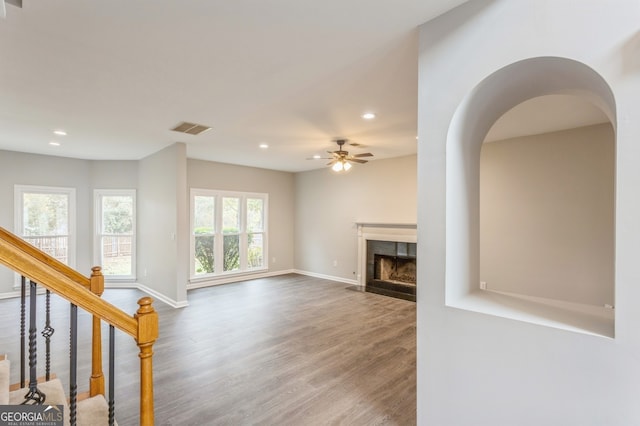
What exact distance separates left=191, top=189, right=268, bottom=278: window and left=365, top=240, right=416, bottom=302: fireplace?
9.05ft

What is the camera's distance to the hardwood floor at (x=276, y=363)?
234 centimetres

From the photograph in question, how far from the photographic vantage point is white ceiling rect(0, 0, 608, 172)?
6.01 ft

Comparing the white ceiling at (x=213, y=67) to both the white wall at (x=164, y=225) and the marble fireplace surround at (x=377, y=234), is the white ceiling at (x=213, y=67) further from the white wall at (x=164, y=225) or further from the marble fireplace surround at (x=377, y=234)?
the marble fireplace surround at (x=377, y=234)

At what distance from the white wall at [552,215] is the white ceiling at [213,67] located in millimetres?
1782

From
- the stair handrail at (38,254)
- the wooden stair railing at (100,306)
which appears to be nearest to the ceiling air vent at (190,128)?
the stair handrail at (38,254)

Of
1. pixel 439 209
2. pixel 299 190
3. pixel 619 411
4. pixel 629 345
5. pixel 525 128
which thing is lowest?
pixel 619 411

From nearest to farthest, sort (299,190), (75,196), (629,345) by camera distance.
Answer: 1. (629,345)
2. (75,196)
3. (299,190)

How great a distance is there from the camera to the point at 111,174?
21.4ft

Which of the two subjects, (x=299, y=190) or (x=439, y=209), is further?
(x=299, y=190)

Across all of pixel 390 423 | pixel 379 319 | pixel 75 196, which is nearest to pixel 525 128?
pixel 379 319

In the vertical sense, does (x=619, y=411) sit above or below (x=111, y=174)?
below

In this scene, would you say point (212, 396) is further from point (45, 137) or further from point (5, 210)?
point (5, 210)

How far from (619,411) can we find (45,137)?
674 centimetres

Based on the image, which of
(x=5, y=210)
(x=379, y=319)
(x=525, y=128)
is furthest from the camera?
(x=5, y=210)
